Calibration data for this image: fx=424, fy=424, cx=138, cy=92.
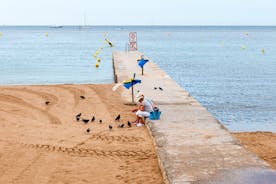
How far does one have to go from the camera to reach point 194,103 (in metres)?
15.2

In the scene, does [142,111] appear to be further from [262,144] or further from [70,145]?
[262,144]

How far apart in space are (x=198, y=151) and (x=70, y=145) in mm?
3535

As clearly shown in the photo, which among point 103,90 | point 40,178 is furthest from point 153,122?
point 103,90

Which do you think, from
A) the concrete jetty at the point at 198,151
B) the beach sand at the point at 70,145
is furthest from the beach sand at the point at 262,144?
the beach sand at the point at 70,145

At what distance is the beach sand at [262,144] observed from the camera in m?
11.1

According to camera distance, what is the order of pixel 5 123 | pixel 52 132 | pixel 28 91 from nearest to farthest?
pixel 52 132
pixel 5 123
pixel 28 91

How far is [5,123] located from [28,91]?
598 cm

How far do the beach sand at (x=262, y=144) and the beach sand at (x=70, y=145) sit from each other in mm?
2959

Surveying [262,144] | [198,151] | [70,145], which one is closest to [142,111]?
[70,145]

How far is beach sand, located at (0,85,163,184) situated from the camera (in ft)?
30.2

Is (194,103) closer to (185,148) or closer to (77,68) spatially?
(185,148)

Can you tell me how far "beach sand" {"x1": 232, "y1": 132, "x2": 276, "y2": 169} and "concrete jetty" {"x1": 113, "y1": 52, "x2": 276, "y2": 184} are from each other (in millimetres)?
1107

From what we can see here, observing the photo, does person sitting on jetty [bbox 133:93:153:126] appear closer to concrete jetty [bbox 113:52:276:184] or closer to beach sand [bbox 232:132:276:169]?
concrete jetty [bbox 113:52:276:184]

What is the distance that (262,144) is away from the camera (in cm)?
1252
